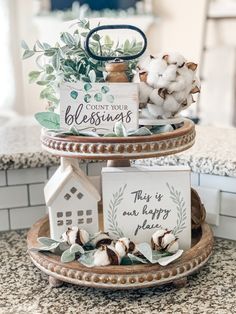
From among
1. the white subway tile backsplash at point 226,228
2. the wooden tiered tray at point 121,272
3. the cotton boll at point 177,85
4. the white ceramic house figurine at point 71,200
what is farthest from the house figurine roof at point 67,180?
the white subway tile backsplash at point 226,228

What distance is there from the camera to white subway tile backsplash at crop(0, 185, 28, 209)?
1.00 m

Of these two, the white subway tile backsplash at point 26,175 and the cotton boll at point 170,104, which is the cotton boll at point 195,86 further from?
the white subway tile backsplash at point 26,175

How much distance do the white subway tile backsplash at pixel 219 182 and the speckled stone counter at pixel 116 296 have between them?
0.54ft

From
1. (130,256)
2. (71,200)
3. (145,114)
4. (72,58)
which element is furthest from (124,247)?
(72,58)

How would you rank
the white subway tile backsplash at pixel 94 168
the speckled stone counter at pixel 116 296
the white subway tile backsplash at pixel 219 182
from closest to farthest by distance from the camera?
the speckled stone counter at pixel 116 296, the white subway tile backsplash at pixel 219 182, the white subway tile backsplash at pixel 94 168

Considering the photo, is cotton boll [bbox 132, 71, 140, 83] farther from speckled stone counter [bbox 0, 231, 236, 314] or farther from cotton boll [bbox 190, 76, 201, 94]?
speckled stone counter [bbox 0, 231, 236, 314]

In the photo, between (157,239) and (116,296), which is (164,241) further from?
(116,296)

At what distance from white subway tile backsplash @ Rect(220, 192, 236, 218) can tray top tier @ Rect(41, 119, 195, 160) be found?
257 millimetres

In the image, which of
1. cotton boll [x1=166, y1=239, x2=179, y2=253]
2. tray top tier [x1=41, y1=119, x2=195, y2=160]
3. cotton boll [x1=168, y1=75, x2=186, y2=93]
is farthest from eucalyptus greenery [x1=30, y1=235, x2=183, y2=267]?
cotton boll [x1=168, y1=75, x2=186, y2=93]

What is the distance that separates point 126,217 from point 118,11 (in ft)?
11.4

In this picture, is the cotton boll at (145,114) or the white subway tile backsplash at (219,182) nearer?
the cotton boll at (145,114)

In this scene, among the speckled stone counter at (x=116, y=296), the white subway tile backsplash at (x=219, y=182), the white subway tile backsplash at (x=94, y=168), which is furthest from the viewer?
the white subway tile backsplash at (x=94, y=168)

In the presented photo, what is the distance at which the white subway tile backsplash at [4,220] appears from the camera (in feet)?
3.31

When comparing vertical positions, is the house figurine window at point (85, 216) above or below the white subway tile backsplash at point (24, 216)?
above
